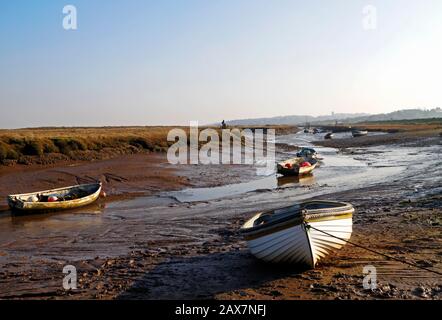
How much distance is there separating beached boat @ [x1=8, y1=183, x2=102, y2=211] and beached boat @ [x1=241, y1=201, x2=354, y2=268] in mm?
12653

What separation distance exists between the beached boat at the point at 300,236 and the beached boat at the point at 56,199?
1265 centimetres

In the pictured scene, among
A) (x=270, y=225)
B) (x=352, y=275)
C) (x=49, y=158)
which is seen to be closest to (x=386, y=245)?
(x=352, y=275)

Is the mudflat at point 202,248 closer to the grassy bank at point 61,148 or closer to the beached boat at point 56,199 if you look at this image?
the beached boat at point 56,199

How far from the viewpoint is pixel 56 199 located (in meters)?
20.9

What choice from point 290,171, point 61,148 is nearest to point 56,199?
point 290,171

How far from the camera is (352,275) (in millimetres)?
9102

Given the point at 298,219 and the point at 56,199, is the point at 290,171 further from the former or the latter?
the point at 298,219

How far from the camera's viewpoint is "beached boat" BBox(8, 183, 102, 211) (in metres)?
19.0

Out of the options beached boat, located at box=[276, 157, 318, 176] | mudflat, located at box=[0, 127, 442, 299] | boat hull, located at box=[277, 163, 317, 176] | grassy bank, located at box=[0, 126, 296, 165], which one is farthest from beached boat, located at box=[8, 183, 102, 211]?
beached boat, located at box=[276, 157, 318, 176]

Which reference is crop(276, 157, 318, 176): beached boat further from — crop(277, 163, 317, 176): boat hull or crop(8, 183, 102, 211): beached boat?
crop(8, 183, 102, 211): beached boat

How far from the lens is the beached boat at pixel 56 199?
18969mm

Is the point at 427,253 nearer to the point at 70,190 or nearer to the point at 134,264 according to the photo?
the point at 134,264

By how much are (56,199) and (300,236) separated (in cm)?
1530

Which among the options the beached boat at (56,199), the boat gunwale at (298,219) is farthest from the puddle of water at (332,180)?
the boat gunwale at (298,219)
